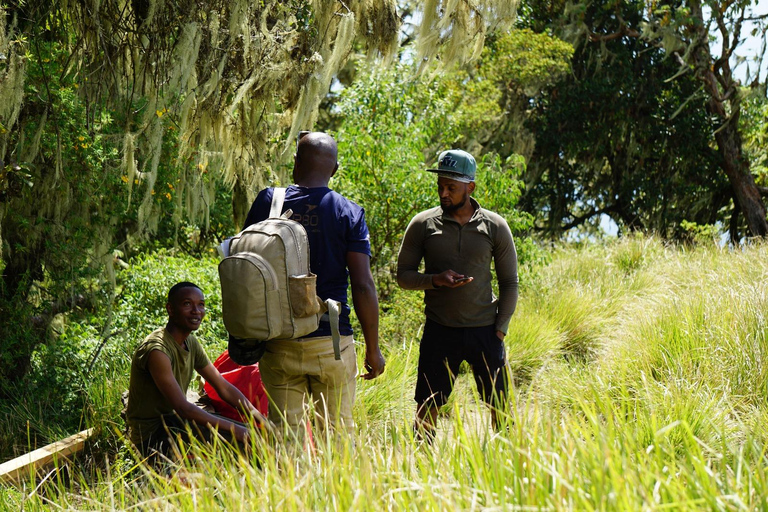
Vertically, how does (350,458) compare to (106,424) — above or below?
above

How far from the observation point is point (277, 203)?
138 inches

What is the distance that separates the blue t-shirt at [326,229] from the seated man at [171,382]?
0.75m

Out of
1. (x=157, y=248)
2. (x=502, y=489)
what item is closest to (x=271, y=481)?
(x=502, y=489)

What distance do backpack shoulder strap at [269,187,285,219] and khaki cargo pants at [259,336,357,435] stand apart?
559mm

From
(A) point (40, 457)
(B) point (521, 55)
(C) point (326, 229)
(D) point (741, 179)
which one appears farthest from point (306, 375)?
(D) point (741, 179)

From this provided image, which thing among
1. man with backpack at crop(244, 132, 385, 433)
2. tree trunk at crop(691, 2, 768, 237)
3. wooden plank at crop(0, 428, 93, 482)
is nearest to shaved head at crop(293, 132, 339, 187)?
man with backpack at crop(244, 132, 385, 433)

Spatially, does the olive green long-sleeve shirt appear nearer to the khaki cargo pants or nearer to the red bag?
the khaki cargo pants

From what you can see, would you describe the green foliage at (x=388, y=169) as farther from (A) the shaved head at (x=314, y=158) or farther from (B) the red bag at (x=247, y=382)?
(A) the shaved head at (x=314, y=158)

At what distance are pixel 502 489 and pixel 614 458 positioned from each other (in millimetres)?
349

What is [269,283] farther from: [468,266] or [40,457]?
[40,457]

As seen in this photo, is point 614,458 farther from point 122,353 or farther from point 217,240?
point 217,240

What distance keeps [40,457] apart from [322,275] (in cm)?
202

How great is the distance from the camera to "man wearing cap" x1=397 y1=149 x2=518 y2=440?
4.34 metres

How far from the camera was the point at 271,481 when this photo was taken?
2473 mm
